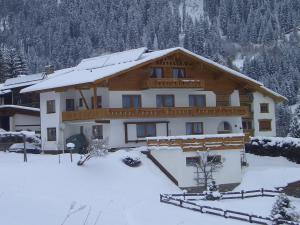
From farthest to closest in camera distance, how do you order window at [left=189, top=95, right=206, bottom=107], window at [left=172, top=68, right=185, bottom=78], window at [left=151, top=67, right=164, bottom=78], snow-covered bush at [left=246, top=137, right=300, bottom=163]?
window at [left=189, top=95, right=206, bottom=107] < window at [left=172, top=68, right=185, bottom=78] < window at [left=151, top=67, right=164, bottom=78] < snow-covered bush at [left=246, top=137, right=300, bottom=163]

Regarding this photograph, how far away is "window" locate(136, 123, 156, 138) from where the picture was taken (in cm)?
4438

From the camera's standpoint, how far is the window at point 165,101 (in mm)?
46469

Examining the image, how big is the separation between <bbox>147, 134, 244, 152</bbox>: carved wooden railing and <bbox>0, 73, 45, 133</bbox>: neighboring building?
17.2 meters

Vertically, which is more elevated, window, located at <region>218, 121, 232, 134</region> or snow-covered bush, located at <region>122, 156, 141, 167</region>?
window, located at <region>218, 121, 232, 134</region>

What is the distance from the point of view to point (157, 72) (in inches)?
1831

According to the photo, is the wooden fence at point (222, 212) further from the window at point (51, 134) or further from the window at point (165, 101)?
the window at point (51, 134)

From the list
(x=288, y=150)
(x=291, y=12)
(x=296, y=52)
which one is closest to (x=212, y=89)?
(x=288, y=150)

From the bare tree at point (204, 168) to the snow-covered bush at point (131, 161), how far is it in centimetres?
405

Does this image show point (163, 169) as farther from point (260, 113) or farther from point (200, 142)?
point (260, 113)

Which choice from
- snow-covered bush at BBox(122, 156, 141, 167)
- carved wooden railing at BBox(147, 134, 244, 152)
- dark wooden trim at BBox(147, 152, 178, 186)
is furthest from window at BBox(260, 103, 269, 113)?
snow-covered bush at BBox(122, 156, 141, 167)

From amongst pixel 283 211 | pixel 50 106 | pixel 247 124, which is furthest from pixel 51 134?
pixel 283 211

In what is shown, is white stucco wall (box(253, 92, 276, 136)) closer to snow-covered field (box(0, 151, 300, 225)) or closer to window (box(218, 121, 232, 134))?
window (box(218, 121, 232, 134))

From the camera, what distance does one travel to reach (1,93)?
56469mm

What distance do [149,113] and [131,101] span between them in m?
2.13
